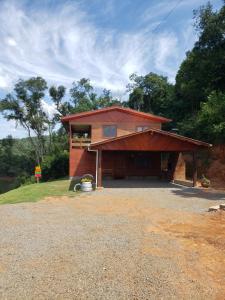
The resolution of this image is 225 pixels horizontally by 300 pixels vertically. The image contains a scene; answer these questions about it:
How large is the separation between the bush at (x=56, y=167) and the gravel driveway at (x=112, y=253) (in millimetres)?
18617

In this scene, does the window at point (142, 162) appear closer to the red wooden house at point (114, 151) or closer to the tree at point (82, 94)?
the red wooden house at point (114, 151)

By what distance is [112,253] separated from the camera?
20.4 ft

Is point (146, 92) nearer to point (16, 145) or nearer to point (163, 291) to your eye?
point (16, 145)

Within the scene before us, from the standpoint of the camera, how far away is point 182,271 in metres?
5.30

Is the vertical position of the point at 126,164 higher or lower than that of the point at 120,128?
lower

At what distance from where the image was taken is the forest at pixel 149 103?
26078 mm

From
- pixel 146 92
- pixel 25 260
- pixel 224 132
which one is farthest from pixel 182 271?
pixel 146 92

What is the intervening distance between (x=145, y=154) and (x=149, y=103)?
78.2ft

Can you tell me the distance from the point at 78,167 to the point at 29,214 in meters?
13.4

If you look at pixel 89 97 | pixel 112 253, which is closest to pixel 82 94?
pixel 89 97

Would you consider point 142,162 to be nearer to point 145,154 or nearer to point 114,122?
point 145,154

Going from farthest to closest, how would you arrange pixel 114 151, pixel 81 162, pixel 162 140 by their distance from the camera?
pixel 114 151 → pixel 81 162 → pixel 162 140

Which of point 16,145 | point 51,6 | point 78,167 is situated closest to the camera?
point 51,6

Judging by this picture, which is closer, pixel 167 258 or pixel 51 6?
pixel 167 258
